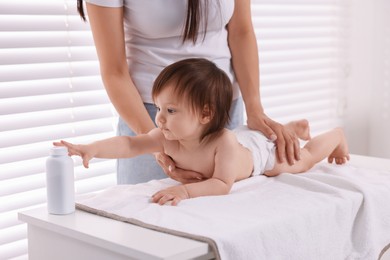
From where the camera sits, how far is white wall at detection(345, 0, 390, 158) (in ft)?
10.2

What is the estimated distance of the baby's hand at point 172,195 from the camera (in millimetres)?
1305

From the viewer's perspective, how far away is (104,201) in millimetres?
1346

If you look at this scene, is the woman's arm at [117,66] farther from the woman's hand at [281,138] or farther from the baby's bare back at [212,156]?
the woman's hand at [281,138]

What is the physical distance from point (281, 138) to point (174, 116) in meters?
0.35

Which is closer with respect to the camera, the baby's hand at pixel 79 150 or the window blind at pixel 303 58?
the baby's hand at pixel 79 150

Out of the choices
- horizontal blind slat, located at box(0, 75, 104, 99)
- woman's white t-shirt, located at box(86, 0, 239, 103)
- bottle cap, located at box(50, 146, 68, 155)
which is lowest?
bottle cap, located at box(50, 146, 68, 155)

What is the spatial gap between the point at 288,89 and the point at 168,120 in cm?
157

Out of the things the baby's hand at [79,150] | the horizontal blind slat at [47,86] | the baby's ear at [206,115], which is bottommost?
the baby's hand at [79,150]

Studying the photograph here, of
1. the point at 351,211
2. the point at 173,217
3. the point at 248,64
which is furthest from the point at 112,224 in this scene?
the point at 248,64

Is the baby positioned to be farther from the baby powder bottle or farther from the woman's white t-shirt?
the woman's white t-shirt

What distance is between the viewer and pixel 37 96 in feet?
6.34

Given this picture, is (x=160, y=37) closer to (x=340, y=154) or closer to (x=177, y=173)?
(x=177, y=173)

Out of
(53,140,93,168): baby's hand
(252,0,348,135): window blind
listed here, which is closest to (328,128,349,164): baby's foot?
(53,140,93,168): baby's hand

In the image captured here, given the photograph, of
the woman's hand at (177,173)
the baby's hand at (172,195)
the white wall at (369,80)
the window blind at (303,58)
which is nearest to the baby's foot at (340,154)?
the woman's hand at (177,173)
